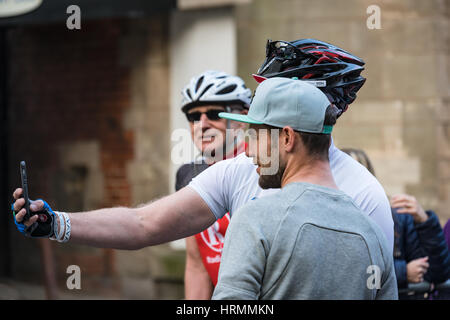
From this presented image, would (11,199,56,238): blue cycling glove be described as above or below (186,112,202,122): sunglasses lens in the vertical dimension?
below

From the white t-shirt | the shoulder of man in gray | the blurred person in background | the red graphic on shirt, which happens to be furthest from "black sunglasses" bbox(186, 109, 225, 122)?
the shoulder of man in gray

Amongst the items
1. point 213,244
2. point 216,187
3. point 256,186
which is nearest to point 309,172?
point 256,186

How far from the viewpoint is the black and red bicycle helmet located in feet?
9.84

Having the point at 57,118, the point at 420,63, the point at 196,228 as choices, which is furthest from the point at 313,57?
the point at 57,118

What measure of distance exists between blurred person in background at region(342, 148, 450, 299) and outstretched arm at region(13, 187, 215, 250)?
2.20 meters

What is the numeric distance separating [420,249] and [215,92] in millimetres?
1819

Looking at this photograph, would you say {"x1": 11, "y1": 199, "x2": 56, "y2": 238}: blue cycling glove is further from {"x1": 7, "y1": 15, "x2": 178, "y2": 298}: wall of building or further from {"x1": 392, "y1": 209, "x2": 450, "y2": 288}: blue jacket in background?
{"x1": 7, "y1": 15, "x2": 178, "y2": 298}: wall of building

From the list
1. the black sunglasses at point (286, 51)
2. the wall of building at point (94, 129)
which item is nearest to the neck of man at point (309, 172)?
the black sunglasses at point (286, 51)

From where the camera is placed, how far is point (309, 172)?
235 cm

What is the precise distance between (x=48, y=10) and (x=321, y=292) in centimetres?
630

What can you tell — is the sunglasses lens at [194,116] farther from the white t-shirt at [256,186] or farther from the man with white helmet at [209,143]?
the white t-shirt at [256,186]

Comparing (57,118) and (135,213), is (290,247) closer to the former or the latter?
(135,213)

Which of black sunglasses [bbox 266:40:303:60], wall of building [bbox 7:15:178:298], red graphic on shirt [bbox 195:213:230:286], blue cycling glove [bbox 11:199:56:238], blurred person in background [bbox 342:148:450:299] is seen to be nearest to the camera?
blue cycling glove [bbox 11:199:56:238]

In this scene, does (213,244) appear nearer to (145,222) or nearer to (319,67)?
(145,222)
